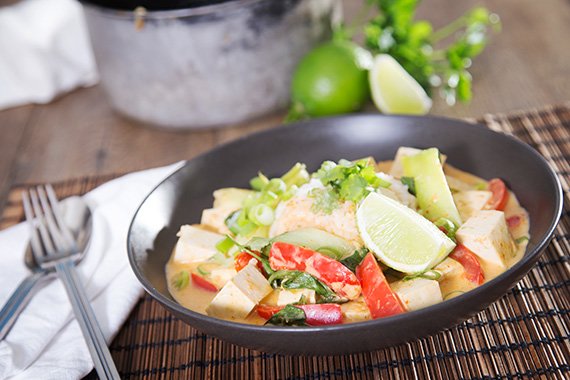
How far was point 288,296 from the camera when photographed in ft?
5.32

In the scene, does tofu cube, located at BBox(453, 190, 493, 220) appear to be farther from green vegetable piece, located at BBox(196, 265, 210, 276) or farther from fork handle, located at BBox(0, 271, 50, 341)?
fork handle, located at BBox(0, 271, 50, 341)

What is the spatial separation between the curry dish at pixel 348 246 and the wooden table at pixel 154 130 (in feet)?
3.70

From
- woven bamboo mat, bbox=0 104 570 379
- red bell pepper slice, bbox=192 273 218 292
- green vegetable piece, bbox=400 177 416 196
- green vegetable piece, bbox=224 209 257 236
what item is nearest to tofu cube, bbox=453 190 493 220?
green vegetable piece, bbox=400 177 416 196

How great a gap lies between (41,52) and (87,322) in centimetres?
227

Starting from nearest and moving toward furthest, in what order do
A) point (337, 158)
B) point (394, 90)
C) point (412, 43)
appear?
point (337, 158) < point (394, 90) < point (412, 43)

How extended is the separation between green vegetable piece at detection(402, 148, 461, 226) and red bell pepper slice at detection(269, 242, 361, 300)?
0.35 metres

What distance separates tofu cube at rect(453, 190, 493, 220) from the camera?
1.86 meters

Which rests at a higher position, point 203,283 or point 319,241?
point 319,241

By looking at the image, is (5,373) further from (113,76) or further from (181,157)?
(113,76)

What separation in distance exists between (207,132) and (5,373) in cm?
166

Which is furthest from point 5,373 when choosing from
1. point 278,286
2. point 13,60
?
point 13,60

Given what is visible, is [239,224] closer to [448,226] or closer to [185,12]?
[448,226]

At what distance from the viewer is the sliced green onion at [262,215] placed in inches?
74.4

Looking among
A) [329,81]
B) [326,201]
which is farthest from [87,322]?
[329,81]
